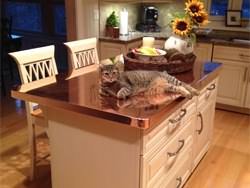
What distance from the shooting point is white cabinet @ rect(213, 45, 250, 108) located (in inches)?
144

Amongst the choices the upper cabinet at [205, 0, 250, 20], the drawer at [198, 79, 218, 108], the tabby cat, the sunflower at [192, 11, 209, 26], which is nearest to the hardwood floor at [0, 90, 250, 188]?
the drawer at [198, 79, 218, 108]

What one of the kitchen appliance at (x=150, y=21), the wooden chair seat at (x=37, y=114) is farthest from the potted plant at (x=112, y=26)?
the wooden chair seat at (x=37, y=114)

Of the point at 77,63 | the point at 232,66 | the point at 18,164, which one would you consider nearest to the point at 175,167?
the point at 77,63

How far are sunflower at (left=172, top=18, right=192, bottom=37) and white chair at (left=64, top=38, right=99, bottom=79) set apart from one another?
28.4 inches

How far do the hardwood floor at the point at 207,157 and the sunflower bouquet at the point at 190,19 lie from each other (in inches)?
47.4

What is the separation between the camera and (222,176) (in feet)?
8.37

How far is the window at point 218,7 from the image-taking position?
14.1ft

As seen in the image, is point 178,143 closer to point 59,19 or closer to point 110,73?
point 110,73

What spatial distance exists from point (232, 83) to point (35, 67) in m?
2.54

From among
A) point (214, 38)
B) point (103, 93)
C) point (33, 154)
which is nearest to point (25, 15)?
point (214, 38)

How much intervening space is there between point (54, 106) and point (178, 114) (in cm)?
76

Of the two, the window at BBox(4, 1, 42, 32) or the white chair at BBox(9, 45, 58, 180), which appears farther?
the window at BBox(4, 1, 42, 32)

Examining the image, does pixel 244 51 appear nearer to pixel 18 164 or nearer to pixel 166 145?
pixel 166 145

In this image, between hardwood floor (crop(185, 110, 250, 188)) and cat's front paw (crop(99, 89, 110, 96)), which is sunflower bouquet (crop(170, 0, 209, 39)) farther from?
hardwood floor (crop(185, 110, 250, 188))
